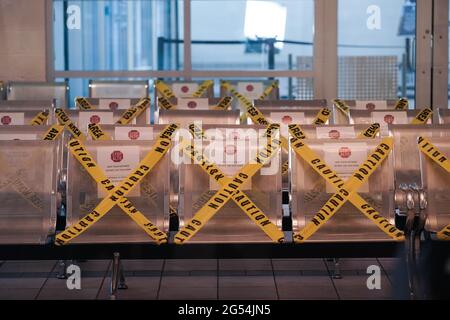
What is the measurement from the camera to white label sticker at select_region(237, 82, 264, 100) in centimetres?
954

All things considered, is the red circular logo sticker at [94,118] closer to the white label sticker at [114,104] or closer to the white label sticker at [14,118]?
the white label sticker at [14,118]

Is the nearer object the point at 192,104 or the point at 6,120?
Result: the point at 6,120

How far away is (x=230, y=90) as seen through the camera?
959 cm

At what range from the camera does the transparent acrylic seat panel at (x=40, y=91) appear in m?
9.27

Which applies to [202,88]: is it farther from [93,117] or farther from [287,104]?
[93,117]

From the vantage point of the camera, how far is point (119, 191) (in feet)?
16.8

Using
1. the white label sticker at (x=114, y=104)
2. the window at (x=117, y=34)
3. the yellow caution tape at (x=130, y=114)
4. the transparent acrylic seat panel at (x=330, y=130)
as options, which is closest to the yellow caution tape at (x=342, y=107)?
the transparent acrylic seat panel at (x=330, y=130)

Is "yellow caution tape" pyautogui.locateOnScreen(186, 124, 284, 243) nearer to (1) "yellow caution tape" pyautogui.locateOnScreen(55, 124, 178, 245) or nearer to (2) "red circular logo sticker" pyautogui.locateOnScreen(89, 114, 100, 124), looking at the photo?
(1) "yellow caution tape" pyautogui.locateOnScreen(55, 124, 178, 245)

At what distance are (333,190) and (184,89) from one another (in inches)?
174

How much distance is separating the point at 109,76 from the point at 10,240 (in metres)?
5.44

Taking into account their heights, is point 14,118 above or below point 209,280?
above

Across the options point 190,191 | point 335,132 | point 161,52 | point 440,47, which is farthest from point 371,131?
point 161,52
